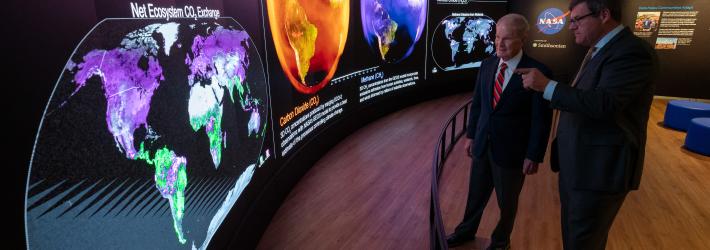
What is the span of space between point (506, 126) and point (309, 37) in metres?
2.54

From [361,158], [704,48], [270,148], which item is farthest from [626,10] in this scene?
[270,148]

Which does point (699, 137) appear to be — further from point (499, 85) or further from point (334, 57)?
point (334, 57)

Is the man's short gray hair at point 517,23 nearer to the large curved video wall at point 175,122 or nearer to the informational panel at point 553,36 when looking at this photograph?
the large curved video wall at point 175,122

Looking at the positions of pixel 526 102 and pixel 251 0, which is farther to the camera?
pixel 251 0

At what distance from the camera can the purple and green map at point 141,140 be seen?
1.27 metres

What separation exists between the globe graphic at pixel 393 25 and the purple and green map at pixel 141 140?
395 centimetres

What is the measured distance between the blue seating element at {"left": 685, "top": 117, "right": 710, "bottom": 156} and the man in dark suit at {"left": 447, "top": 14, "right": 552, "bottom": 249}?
14.6ft

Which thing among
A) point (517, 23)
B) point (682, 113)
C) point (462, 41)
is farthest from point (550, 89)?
point (462, 41)

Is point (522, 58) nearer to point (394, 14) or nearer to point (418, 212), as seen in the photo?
point (418, 212)

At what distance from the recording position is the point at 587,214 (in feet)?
6.95

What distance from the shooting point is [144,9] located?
5.68 ft

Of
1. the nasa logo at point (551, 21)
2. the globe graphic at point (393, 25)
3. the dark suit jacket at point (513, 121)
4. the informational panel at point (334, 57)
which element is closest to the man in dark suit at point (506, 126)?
the dark suit jacket at point (513, 121)

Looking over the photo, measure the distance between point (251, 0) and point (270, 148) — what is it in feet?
4.15

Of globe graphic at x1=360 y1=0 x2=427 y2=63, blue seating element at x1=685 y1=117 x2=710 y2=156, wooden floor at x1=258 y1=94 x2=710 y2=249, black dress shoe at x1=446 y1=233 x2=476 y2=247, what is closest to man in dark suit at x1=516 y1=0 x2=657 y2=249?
black dress shoe at x1=446 y1=233 x2=476 y2=247
